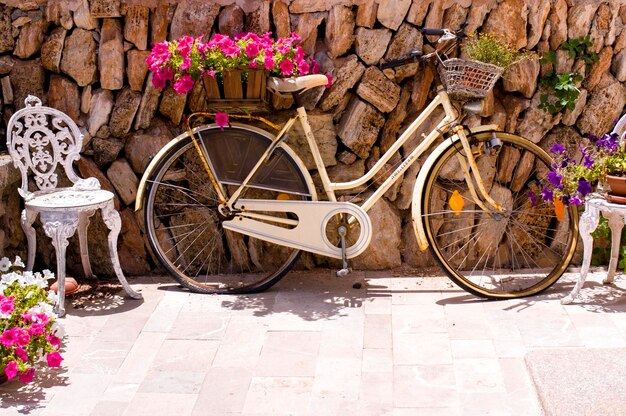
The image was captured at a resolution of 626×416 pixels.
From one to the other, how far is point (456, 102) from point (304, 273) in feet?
4.02

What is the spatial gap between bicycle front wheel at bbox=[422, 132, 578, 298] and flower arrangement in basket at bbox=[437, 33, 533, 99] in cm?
44

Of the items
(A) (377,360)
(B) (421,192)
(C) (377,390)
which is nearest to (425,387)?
(C) (377,390)

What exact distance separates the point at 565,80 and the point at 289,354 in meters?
2.05

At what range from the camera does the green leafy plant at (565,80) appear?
487 centimetres

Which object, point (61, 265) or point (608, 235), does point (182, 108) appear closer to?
point (61, 265)

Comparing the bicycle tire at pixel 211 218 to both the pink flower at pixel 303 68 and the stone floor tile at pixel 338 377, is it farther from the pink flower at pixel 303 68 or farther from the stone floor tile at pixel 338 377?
the stone floor tile at pixel 338 377

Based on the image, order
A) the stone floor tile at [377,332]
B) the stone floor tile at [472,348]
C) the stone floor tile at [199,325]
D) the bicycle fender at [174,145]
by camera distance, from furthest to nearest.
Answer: the bicycle fender at [174,145], the stone floor tile at [199,325], the stone floor tile at [377,332], the stone floor tile at [472,348]

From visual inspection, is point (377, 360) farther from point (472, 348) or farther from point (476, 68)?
point (476, 68)

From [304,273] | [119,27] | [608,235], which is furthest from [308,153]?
[608,235]

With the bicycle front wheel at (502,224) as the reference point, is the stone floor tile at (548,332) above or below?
below

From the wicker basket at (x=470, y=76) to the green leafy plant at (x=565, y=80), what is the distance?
0.52 metres

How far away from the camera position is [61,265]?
4520 mm

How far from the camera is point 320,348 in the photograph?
418 centimetres

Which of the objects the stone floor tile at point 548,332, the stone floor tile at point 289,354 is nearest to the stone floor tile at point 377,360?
the stone floor tile at point 289,354
